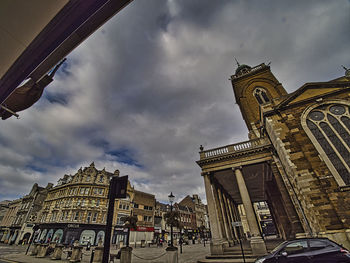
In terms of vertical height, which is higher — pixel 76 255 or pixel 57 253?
pixel 57 253

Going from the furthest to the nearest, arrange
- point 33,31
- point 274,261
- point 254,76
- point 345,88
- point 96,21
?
point 254,76 → point 345,88 → point 274,261 → point 96,21 → point 33,31

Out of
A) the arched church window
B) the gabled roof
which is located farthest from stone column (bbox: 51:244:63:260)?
the arched church window

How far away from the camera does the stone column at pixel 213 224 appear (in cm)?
1115

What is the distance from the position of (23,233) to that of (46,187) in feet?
36.3

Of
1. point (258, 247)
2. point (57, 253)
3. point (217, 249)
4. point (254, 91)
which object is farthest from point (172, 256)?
point (254, 91)

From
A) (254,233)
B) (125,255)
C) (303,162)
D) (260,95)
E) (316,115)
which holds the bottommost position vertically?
(125,255)

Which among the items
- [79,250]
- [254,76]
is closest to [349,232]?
[79,250]

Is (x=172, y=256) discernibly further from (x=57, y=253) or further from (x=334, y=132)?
(x=334, y=132)

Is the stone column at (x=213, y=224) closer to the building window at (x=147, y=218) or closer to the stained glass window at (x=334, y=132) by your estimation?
the stained glass window at (x=334, y=132)

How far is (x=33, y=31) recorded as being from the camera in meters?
1.71

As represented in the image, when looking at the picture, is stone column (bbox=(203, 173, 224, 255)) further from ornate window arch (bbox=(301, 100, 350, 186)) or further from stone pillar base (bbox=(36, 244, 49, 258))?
stone pillar base (bbox=(36, 244, 49, 258))

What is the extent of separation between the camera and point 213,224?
12.4 meters

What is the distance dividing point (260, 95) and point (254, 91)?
3.74ft

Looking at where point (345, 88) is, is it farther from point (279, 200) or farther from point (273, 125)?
point (279, 200)
